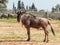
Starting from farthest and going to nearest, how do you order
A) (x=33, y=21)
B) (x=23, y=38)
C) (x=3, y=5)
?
1. (x=3, y=5)
2. (x=23, y=38)
3. (x=33, y=21)

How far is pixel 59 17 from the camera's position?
167 feet

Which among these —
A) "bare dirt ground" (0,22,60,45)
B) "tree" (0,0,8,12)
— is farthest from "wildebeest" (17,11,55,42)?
"tree" (0,0,8,12)

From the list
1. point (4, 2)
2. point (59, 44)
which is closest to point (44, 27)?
point (59, 44)

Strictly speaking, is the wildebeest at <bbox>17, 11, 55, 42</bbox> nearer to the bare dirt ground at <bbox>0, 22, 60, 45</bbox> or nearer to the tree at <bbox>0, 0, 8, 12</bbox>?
the bare dirt ground at <bbox>0, 22, 60, 45</bbox>

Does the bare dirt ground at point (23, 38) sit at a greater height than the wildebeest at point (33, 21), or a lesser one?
lesser

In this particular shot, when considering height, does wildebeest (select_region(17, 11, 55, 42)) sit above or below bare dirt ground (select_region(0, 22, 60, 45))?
above

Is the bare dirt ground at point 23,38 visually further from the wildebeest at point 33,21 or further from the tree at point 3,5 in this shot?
the tree at point 3,5

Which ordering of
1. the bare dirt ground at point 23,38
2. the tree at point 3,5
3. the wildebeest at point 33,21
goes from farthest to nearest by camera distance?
the tree at point 3,5
the wildebeest at point 33,21
the bare dirt ground at point 23,38

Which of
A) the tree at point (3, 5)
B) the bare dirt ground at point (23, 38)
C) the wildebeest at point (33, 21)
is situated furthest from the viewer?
the tree at point (3, 5)

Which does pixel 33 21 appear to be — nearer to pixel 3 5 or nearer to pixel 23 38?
pixel 23 38

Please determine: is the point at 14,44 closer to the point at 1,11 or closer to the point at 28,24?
the point at 28,24

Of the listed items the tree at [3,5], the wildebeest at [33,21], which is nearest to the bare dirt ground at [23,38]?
the wildebeest at [33,21]

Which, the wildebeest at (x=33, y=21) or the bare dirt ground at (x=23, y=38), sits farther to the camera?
the wildebeest at (x=33, y=21)

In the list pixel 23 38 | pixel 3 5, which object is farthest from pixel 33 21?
pixel 3 5
